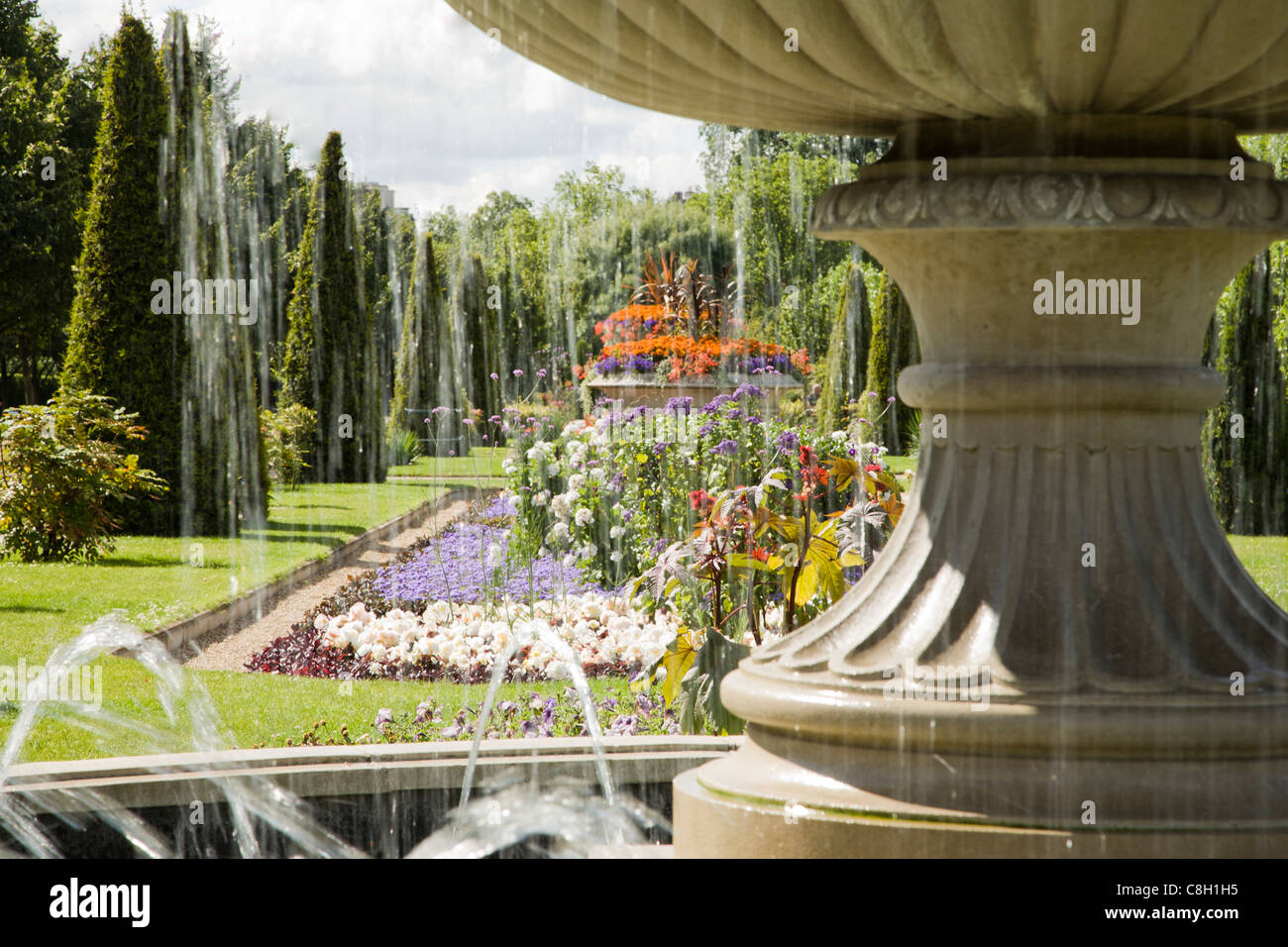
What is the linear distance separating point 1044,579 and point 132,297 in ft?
39.2

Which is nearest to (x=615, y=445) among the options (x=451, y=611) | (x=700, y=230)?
(x=451, y=611)

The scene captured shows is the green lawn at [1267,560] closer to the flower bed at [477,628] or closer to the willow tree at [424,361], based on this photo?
the flower bed at [477,628]

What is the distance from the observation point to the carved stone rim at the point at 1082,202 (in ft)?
7.04

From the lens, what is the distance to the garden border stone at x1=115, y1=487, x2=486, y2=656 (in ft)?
25.5

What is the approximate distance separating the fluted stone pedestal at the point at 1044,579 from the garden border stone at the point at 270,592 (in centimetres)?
593

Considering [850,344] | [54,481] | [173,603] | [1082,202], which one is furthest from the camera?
[850,344]

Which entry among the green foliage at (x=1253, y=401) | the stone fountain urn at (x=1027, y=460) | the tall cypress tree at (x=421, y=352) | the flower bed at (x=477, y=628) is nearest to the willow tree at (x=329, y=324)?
the tall cypress tree at (x=421, y=352)

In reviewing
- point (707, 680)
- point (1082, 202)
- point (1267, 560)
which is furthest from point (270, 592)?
point (1082, 202)

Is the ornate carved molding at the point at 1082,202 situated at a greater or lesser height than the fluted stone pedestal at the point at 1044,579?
greater

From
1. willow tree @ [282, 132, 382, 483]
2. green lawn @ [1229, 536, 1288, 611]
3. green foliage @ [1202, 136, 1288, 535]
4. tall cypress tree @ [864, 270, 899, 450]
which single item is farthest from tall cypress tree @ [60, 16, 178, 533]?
green foliage @ [1202, 136, 1288, 535]

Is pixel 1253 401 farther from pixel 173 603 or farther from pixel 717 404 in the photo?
pixel 173 603

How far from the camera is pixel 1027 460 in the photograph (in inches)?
90.5

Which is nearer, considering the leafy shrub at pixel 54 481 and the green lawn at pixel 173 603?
the green lawn at pixel 173 603
